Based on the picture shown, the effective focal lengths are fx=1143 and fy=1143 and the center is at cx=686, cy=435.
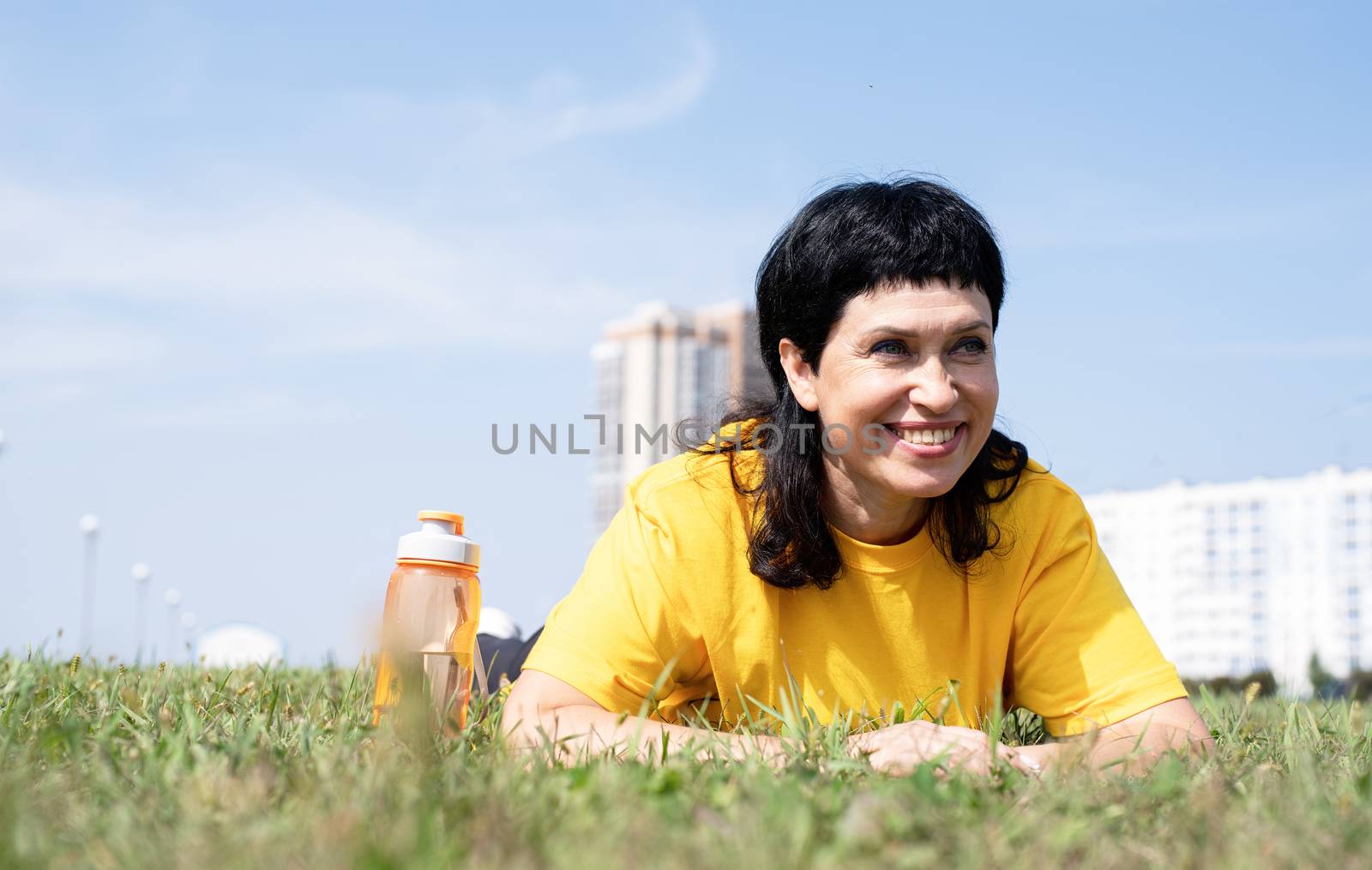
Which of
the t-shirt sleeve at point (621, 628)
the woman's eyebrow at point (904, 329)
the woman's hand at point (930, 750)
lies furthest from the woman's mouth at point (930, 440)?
the woman's hand at point (930, 750)

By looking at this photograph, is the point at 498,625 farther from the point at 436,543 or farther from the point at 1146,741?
the point at 1146,741

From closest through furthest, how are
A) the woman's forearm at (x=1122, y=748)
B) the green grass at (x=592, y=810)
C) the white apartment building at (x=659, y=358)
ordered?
the green grass at (x=592, y=810), the woman's forearm at (x=1122, y=748), the white apartment building at (x=659, y=358)

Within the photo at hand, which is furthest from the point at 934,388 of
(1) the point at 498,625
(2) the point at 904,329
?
(1) the point at 498,625

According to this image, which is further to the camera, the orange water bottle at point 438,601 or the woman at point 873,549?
the orange water bottle at point 438,601

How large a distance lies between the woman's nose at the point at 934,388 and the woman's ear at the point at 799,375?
1.10 feet

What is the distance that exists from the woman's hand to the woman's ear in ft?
3.56

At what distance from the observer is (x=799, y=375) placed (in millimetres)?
3240

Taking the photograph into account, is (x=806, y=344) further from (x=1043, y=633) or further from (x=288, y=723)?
(x=288, y=723)

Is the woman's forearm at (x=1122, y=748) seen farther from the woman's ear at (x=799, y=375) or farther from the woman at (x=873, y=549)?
the woman's ear at (x=799, y=375)

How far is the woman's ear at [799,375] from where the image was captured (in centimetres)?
320

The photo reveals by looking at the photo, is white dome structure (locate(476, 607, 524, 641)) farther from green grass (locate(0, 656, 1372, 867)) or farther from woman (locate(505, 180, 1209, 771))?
green grass (locate(0, 656, 1372, 867))

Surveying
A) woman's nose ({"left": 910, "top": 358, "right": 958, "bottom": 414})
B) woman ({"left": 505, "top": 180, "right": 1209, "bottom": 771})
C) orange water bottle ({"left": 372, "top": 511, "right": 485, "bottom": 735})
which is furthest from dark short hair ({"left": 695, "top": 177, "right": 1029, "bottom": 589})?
orange water bottle ({"left": 372, "top": 511, "right": 485, "bottom": 735})

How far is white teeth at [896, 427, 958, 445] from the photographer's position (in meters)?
2.96

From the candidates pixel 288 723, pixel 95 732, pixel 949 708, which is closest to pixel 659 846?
pixel 95 732
